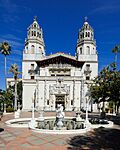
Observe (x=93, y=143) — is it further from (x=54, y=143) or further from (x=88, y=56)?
(x=88, y=56)

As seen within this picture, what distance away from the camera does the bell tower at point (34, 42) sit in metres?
56.1

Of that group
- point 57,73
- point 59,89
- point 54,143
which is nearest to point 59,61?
point 57,73

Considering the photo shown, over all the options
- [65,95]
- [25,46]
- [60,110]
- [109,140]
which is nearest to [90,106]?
[65,95]

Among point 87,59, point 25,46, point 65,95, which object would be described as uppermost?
point 25,46

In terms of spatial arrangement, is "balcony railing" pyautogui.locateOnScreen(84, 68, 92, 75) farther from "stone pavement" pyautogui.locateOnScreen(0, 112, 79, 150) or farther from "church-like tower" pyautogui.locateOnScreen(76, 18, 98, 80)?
"stone pavement" pyautogui.locateOnScreen(0, 112, 79, 150)

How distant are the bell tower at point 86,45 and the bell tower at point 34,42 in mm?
12224

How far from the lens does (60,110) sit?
20891mm

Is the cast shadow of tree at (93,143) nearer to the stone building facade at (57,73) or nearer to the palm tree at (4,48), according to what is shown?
the stone building facade at (57,73)

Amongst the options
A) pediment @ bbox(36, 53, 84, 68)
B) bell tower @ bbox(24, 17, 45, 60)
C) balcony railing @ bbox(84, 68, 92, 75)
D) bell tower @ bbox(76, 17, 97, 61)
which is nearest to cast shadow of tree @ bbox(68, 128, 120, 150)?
pediment @ bbox(36, 53, 84, 68)

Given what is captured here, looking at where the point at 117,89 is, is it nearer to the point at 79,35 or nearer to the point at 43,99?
the point at 43,99

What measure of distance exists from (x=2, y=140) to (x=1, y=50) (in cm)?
3714

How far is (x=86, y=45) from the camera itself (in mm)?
55719

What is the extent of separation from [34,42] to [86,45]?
16.1 meters

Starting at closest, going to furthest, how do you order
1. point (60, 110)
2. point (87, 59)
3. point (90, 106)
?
point (60, 110)
point (90, 106)
point (87, 59)
